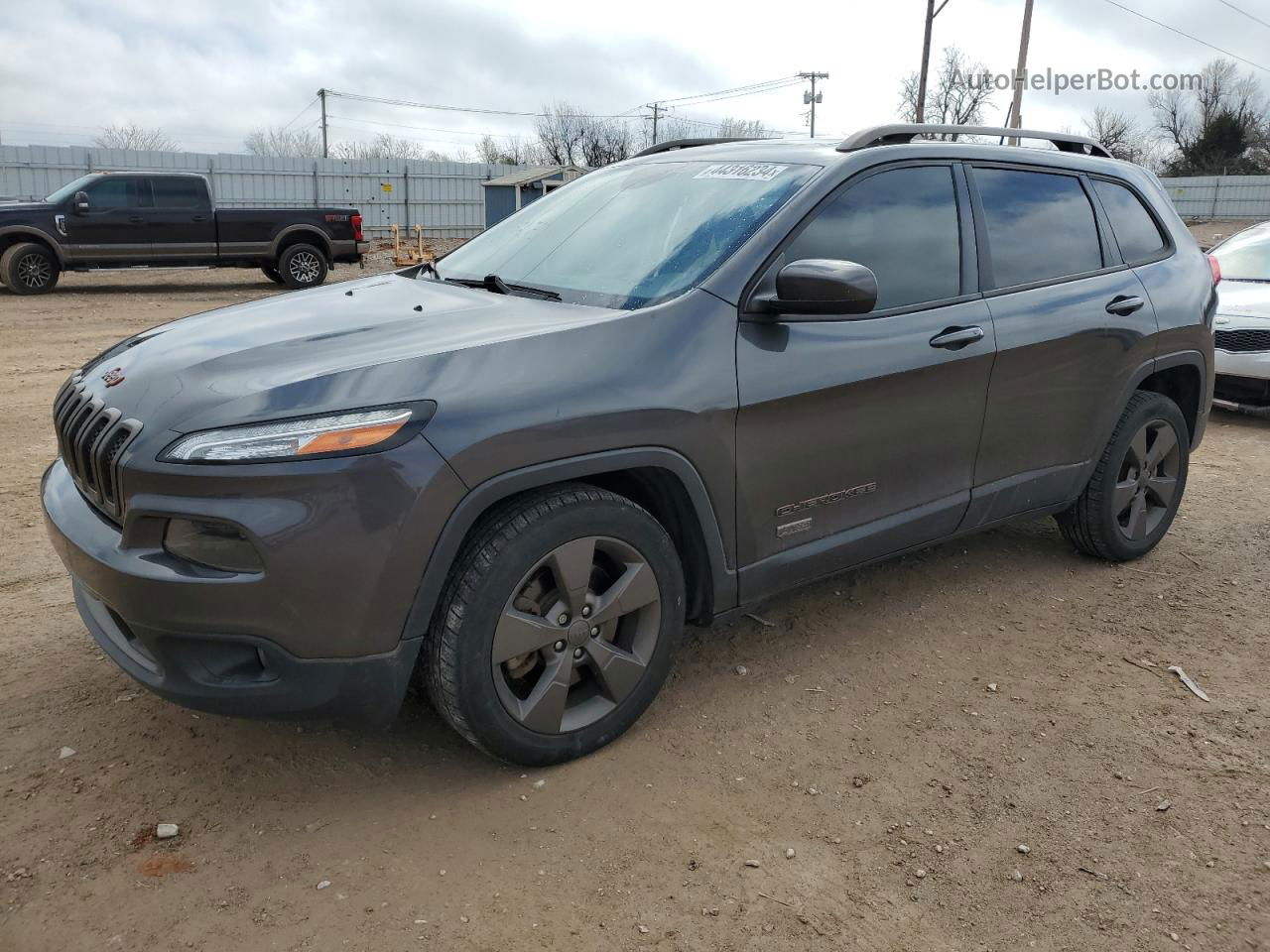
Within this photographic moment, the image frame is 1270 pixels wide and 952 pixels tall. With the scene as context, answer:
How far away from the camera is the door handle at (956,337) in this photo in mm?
3539

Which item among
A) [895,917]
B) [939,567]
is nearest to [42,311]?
[939,567]

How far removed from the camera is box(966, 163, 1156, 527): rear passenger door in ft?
12.5

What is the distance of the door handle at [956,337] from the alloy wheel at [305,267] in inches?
582

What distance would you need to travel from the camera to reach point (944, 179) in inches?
147

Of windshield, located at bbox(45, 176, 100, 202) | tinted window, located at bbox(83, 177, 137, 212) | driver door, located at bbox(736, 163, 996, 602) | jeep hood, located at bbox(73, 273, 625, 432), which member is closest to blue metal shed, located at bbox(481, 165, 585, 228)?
tinted window, located at bbox(83, 177, 137, 212)

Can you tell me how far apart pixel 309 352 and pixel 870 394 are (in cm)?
175

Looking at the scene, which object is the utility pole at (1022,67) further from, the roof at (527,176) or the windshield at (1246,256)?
the windshield at (1246,256)

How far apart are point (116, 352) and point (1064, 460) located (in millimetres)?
3510

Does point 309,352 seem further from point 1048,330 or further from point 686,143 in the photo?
point 1048,330

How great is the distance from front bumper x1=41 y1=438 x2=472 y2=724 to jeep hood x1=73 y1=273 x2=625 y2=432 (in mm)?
179

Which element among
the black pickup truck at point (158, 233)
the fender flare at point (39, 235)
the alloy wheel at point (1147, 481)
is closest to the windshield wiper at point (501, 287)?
the alloy wheel at point (1147, 481)

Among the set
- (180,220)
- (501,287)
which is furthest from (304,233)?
(501,287)

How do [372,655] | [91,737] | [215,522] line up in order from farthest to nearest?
[91,737], [372,655], [215,522]

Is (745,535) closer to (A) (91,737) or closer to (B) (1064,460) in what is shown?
(B) (1064,460)
